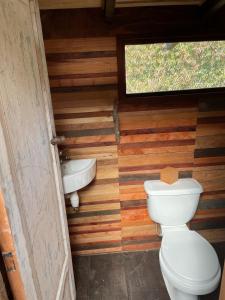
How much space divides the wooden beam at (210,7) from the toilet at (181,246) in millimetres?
1145

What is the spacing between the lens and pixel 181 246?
1499 millimetres

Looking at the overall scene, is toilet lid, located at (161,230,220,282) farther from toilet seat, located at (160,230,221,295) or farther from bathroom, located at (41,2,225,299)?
bathroom, located at (41,2,225,299)

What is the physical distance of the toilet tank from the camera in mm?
1617

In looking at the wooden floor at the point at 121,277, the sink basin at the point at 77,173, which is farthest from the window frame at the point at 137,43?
the wooden floor at the point at 121,277

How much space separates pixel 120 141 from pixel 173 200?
0.58 m

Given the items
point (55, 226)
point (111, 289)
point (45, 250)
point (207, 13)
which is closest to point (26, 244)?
point (45, 250)

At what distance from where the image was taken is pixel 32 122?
0.85m

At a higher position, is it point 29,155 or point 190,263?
point 29,155

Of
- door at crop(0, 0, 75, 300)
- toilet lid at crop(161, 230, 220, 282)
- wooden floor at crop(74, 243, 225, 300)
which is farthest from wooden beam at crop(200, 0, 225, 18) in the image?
wooden floor at crop(74, 243, 225, 300)

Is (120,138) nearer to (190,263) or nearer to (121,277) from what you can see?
(190,263)

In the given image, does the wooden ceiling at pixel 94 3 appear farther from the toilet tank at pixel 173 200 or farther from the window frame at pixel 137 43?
the toilet tank at pixel 173 200

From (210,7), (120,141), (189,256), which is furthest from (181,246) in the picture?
(210,7)

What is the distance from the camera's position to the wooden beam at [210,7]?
1.25 m

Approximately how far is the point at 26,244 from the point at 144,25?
4.63 feet
